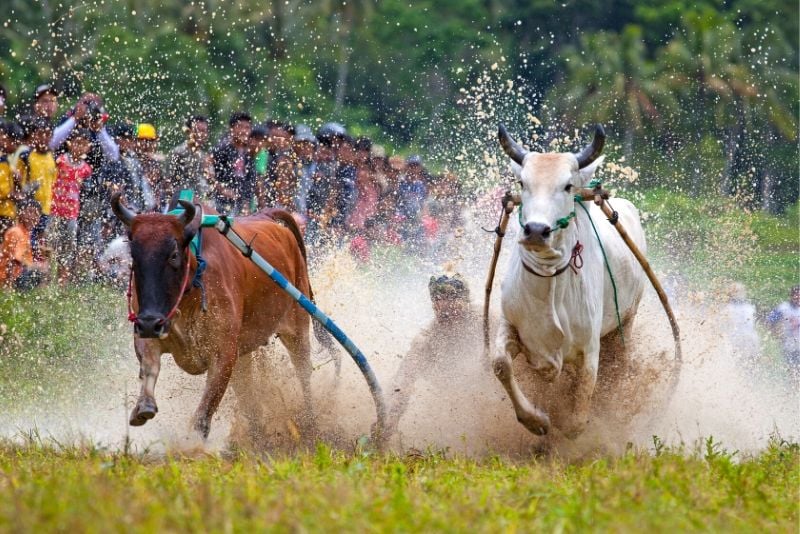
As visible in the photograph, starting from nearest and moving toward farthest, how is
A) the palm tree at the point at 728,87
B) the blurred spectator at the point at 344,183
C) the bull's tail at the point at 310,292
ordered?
1. the bull's tail at the point at 310,292
2. the blurred spectator at the point at 344,183
3. the palm tree at the point at 728,87

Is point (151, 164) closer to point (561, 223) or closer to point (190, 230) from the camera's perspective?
point (190, 230)

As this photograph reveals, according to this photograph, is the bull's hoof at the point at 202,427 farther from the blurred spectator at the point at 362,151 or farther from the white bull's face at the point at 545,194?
the blurred spectator at the point at 362,151

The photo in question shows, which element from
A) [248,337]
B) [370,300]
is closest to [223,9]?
[370,300]

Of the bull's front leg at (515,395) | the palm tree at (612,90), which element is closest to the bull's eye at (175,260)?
the bull's front leg at (515,395)

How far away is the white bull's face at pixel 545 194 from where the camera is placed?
249 inches

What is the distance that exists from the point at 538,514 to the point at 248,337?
10.3ft

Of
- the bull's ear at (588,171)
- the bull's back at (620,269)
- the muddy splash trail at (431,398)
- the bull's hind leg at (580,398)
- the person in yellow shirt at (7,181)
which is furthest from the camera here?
the person in yellow shirt at (7,181)

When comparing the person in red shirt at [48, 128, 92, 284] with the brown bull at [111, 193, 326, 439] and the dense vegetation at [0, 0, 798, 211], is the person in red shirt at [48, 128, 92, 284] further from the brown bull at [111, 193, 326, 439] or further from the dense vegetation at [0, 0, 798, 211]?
the dense vegetation at [0, 0, 798, 211]

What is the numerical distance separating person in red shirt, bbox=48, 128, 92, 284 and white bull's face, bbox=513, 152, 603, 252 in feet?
20.5

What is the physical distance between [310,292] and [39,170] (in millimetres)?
4309

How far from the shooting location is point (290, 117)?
25.5 meters

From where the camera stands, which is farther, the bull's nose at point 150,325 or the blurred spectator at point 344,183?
the blurred spectator at point 344,183

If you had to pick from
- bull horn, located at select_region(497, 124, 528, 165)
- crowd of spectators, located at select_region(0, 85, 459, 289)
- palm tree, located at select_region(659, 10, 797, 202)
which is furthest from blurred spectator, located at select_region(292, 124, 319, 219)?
palm tree, located at select_region(659, 10, 797, 202)

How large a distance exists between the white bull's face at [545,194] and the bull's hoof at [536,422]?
850mm
